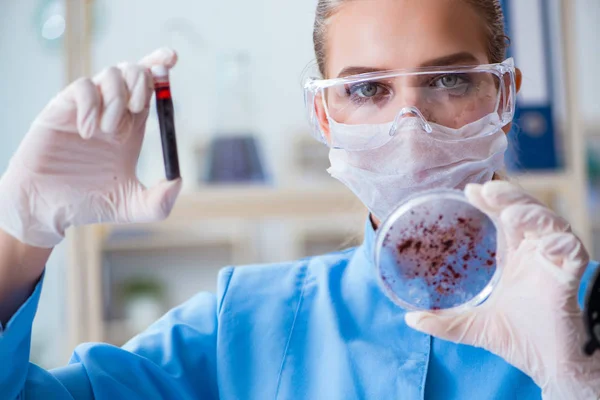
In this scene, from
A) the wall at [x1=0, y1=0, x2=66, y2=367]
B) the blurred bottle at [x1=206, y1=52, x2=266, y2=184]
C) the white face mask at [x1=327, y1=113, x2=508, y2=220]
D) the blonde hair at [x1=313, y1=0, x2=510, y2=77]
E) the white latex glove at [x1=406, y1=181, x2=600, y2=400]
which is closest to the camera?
the white latex glove at [x1=406, y1=181, x2=600, y2=400]

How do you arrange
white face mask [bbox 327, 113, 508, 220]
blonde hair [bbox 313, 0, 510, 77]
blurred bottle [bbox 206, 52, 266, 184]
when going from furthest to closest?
blurred bottle [bbox 206, 52, 266, 184], blonde hair [bbox 313, 0, 510, 77], white face mask [bbox 327, 113, 508, 220]

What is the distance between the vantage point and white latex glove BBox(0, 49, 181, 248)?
896mm

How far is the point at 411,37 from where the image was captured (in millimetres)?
1104

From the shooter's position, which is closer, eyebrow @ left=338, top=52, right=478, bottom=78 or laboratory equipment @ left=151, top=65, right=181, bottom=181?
laboratory equipment @ left=151, top=65, right=181, bottom=181

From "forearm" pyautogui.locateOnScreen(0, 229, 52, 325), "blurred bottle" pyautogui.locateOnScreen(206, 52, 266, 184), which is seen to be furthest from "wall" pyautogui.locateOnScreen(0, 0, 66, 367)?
"forearm" pyautogui.locateOnScreen(0, 229, 52, 325)

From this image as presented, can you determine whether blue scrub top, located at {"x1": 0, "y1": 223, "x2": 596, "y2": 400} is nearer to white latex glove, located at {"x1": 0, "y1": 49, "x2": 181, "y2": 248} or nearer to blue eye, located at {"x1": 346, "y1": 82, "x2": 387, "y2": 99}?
white latex glove, located at {"x1": 0, "y1": 49, "x2": 181, "y2": 248}

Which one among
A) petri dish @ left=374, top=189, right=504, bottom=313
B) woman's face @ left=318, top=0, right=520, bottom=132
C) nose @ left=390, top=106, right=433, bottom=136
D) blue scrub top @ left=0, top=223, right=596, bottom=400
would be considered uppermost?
woman's face @ left=318, top=0, right=520, bottom=132

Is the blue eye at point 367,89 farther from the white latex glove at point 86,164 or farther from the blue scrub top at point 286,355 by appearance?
the white latex glove at point 86,164

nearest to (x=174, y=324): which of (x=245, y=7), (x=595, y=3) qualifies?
(x=245, y=7)

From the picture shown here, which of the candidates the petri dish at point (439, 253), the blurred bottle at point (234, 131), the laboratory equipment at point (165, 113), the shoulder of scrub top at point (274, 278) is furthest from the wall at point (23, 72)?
the petri dish at point (439, 253)

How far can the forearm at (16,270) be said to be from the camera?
917 millimetres

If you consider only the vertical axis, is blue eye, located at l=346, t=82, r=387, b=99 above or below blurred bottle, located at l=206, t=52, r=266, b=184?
above

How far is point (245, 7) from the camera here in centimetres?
314

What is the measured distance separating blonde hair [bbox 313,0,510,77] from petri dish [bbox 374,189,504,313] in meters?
0.43
